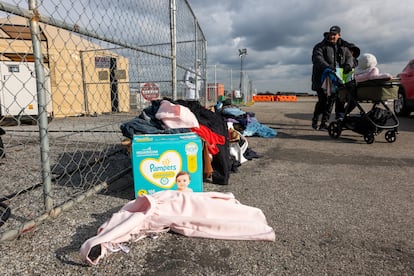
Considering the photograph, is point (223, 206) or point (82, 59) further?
point (82, 59)

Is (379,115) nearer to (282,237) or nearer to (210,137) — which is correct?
(210,137)

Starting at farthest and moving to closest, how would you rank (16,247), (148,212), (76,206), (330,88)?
(330,88) < (76,206) < (148,212) < (16,247)

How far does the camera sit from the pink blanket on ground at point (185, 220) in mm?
1514

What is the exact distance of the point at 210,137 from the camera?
2.51 meters

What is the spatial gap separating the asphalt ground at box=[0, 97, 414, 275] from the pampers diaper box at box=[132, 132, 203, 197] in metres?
0.28

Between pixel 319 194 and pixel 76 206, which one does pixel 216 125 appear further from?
pixel 76 206

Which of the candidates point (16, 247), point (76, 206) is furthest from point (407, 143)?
point (16, 247)

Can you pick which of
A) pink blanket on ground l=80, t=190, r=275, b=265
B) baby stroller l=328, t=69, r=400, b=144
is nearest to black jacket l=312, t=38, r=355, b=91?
baby stroller l=328, t=69, r=400, b=144

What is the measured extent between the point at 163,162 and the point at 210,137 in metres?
0.60

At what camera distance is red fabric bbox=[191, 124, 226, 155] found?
244cm

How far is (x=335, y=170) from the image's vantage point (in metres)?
3.03

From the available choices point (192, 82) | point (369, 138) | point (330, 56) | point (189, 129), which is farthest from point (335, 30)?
point (189, 129)

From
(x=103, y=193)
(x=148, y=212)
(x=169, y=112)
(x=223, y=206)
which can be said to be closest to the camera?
(x=148, y=212)

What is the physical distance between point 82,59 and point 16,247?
8905 mm
